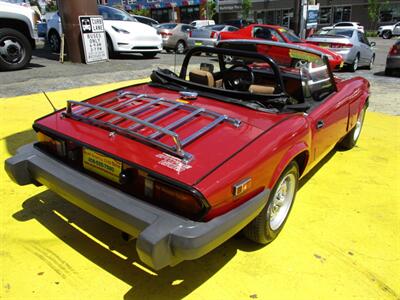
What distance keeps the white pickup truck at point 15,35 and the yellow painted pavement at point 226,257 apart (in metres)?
5.85

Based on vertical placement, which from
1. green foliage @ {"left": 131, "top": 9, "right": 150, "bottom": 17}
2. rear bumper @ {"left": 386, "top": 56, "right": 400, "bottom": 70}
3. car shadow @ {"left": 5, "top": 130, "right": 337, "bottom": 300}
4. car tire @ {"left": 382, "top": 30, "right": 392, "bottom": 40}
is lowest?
car tire @ {"left": 382, "top": 30, "right": 392, "bottom": 40}

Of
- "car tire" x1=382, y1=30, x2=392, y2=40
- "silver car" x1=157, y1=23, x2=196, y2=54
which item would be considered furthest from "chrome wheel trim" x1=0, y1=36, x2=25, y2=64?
"car tire" x1=382, y1=30, x2=392, y2=40

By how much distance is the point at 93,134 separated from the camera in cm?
258

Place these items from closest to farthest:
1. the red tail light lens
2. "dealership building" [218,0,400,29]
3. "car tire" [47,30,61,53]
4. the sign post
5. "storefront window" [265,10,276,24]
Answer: the red tail light lens
the sign post
"car tire" [47,30,61,53]
"dealership building" [218,0,400,29]
"storefront window" [265,10,276,24]

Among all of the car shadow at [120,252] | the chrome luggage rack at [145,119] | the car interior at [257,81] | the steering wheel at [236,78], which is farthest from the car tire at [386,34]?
the car shadow at [120,252]

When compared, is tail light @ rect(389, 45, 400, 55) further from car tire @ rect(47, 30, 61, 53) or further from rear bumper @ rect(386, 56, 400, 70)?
car tire @ rect(47, 30, 61, 53)

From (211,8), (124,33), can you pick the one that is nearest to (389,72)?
(124,33)

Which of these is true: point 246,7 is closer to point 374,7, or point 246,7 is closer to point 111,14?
point 374,7

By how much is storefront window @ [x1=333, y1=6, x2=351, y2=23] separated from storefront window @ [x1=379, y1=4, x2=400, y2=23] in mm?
3474

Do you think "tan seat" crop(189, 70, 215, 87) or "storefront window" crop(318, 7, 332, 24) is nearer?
"tan seat" crop(189, 70, 215, 87)

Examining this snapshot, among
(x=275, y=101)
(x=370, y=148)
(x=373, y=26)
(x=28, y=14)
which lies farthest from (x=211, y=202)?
(x=373, y=26)

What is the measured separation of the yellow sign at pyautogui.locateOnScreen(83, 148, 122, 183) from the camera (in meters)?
2.36

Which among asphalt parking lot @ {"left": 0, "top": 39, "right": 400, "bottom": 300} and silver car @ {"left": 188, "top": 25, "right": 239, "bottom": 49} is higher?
silver car @ {"left": 188, "top": 25, "right": 239, "bottom": 49}

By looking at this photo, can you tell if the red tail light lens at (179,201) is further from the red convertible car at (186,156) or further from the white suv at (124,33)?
the white suv at (124,33)
